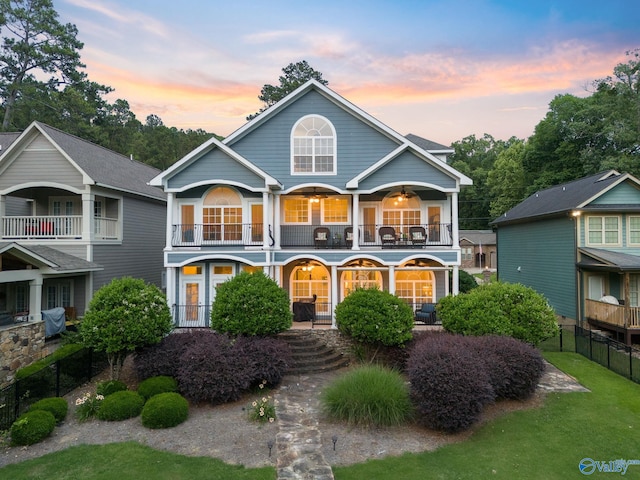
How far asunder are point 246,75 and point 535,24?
1554cm

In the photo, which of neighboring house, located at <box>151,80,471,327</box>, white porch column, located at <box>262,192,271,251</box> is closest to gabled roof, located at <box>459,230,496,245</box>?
neighboring house, located at <box>151,80,471,327</box>

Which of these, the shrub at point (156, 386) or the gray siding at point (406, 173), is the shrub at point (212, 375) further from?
the gray siding at point (406, 173)

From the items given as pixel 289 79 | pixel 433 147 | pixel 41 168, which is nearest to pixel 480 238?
pixel 289 79

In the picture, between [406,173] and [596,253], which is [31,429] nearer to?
[406,173]

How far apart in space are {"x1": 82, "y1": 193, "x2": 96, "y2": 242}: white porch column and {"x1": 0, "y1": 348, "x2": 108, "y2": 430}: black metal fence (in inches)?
209

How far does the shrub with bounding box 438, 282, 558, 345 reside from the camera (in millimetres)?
11672

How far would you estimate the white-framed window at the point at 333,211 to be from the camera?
1712cm

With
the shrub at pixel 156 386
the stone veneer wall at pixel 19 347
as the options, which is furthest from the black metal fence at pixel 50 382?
the shrub at pixel 156 386

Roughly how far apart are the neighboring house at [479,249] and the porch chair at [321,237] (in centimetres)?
3735

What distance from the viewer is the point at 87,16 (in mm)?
18453

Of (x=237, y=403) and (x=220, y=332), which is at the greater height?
(x=220, y=332)

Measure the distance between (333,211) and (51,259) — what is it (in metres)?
11.1

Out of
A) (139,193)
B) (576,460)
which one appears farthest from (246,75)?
(576,460)

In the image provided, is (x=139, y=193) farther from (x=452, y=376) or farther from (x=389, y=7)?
(x=452, y=376)
